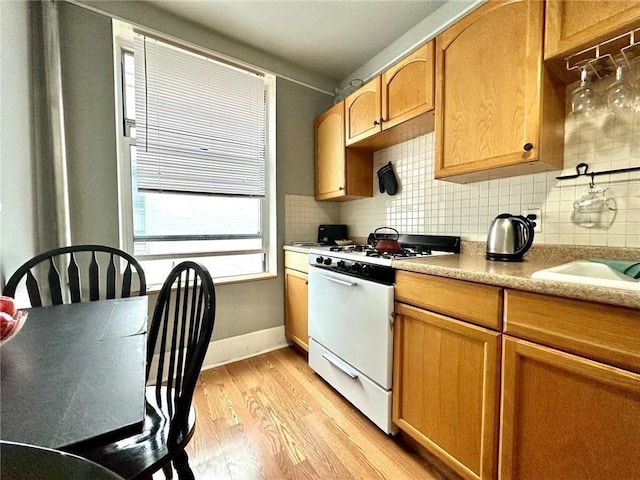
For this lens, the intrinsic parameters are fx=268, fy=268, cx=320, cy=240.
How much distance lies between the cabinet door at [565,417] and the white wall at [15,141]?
2007 millimetres

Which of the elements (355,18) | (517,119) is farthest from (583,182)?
(355,18)

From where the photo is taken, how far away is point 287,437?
1.36 meters

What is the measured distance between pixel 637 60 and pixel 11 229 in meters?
2.67

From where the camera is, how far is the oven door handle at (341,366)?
1.49 m

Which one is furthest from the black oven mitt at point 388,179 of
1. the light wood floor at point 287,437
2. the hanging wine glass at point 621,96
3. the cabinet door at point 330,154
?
the light wood floor at point 287,437

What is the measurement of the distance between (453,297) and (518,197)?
80 cm

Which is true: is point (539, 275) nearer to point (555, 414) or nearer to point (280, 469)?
point (555, 414)

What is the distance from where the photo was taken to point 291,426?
1.43 metres

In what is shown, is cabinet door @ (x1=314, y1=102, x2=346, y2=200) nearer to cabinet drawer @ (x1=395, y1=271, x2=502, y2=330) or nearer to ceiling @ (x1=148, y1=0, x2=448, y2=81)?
ceiling @ (x1=148, y1=0, x2=448, y2=81)

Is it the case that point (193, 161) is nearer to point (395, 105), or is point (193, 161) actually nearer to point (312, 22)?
point (312, 22)

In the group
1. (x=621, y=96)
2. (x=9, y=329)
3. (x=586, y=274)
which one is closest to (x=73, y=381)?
(x=9, y=329)

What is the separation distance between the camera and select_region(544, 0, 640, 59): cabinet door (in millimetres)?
883

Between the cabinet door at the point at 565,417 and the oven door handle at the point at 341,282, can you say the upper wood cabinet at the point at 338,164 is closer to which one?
the oven door handle at the point at 341,282

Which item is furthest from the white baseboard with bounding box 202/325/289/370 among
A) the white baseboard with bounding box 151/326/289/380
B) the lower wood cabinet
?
the lower wood cabinet
